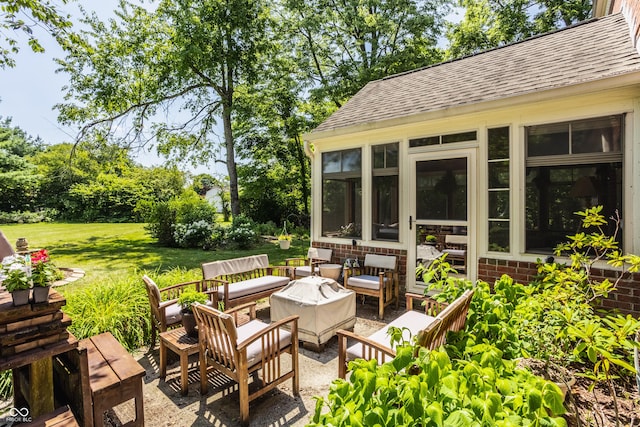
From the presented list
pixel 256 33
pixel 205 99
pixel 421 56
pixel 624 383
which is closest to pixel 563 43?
pixel 624 383

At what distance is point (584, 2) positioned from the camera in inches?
514

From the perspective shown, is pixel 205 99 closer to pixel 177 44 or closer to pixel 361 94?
pixel 177 44

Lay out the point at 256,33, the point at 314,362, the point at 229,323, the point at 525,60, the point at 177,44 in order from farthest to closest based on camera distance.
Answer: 1. the point at 256,33
2. the point at 177,44
3. the point at 525,60
4. the point at 314,362
5. the point at 229,323

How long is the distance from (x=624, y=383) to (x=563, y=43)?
616 centimetres

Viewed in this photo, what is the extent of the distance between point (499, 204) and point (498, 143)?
950 mm

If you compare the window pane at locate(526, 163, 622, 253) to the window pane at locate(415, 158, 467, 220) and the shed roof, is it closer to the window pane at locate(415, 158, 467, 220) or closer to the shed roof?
the window pane at locate(415, 158, 467, 220)

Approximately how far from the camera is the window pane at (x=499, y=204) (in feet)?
16.1

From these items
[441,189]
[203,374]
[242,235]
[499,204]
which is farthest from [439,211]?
[242,235]

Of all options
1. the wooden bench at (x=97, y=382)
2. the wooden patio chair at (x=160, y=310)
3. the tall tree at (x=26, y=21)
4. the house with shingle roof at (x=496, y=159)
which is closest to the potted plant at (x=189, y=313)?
the wooden patio chair at (x=160, y=310)

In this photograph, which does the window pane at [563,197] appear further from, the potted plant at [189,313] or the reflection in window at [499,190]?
the potted plant at [189,313]

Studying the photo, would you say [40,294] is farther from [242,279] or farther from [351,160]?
[351,160]

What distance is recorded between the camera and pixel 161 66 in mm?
13203

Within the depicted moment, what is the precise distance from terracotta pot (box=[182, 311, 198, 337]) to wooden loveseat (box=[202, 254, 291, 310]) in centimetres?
109

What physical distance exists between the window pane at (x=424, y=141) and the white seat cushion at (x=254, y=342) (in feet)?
13.5
